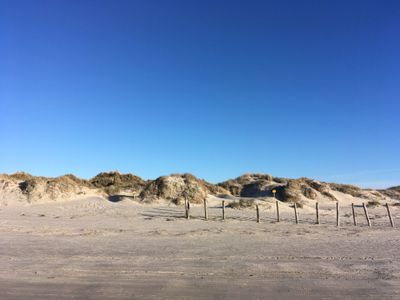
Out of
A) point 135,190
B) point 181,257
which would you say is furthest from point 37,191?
point 181,257

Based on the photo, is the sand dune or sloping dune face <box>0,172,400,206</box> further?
sloping dune face <box>0,172,400,206</box>

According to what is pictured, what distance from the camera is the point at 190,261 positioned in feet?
35.2

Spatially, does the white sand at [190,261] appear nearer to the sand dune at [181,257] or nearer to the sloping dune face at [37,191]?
the sand dune at [181,257]

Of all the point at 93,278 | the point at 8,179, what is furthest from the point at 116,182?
the point at 93,278

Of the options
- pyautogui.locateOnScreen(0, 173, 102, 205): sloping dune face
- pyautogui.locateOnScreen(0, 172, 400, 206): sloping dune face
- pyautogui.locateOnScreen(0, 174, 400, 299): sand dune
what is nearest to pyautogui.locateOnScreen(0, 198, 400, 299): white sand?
pyautogui.locateOnScreen(0, 174, 400, 299): sand dune

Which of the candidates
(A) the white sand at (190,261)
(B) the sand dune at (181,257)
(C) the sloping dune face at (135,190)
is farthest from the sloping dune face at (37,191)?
(A) the white sand at (190,261)

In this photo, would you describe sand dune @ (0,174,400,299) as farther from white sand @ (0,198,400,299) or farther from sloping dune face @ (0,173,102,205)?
sloping dune face @ (0,173,102,205)

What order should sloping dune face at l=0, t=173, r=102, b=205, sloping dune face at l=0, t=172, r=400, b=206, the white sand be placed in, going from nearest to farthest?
the white sand
sloping dune face at l=0, t=173, r=102, b=205
sloping dune face at l=0, t=172, r=400, b=206

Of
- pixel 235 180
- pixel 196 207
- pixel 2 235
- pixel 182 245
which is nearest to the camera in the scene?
pixel 182 245

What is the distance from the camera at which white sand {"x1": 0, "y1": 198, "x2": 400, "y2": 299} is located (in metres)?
7.36

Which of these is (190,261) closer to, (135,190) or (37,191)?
(37,191)

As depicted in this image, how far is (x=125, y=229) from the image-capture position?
19.3m

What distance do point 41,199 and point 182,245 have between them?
20.8m

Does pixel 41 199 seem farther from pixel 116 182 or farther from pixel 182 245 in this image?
pixel 182 245
